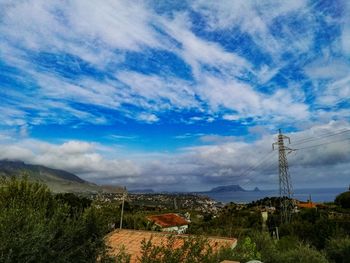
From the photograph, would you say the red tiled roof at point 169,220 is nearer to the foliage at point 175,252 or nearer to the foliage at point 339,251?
the foliage at point 339,251

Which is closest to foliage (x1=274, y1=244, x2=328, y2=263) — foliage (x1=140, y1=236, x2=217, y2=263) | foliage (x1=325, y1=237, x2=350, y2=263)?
foliage (x1=325, y1=237, x2=350, y2=263)

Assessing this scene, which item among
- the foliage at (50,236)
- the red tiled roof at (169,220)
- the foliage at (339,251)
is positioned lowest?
the foliage at (339,251)

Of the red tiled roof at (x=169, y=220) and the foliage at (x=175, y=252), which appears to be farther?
the red tiled roof at (x=169, y=220)

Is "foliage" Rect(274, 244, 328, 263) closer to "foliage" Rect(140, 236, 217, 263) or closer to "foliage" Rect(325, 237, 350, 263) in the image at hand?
"foliage" Rect(325, 237, 350, 263)

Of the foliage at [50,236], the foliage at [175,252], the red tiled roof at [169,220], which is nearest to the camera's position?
the foliage at [50,236]

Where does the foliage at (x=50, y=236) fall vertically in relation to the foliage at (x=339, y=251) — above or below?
above

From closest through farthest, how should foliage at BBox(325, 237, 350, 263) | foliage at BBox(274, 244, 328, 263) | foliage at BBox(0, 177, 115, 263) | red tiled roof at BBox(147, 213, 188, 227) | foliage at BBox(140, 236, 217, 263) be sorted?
foliage at BBox(0, 177, 115, 263) < foliage at BBox(140, 236, 217, 263) < foliage at BBox(274, 244, 328, 263) < foliage at BBox(325, 237, 350, 263) < red tiled roof at BBox(147, 213, 188, 227)

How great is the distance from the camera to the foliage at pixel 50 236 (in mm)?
8016

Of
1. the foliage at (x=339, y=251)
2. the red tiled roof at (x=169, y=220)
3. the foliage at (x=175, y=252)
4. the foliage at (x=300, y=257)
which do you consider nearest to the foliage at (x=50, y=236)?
the foliage at (x=175, y=252)

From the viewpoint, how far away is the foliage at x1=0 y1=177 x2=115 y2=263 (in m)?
8.02

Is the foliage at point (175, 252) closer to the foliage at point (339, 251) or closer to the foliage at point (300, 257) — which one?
the foliage at point (300, 257)

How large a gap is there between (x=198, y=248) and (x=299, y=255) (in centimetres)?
1375

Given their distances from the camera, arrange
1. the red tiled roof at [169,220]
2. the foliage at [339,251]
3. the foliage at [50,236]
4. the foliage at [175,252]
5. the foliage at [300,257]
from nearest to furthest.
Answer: the foliage at [50,236] → the foliage at [175,252] → the foliage at [300,257] → the foliage at [339,251] → the red tiled roof at [169,220]

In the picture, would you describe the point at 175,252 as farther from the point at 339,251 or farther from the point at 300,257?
the point at 339,251
